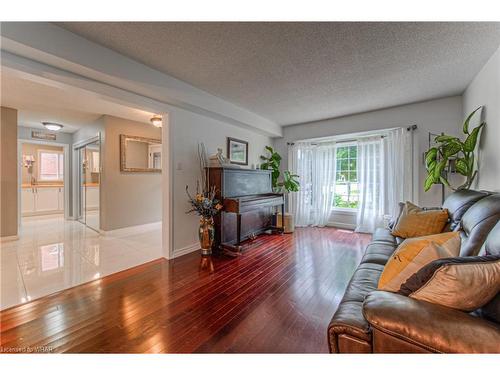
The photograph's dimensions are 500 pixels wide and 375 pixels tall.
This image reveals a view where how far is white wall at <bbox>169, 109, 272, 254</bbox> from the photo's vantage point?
3.05 metres

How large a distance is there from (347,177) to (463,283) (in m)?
4.12

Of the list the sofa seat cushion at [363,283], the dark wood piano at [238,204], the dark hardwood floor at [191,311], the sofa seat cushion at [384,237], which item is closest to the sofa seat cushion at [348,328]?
the sofa seat cushion at [363,283]

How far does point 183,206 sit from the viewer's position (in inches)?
125

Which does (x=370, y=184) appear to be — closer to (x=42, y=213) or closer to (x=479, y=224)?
(x=479, y=224)

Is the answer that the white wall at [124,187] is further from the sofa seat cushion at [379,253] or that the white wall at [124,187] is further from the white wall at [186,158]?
the sofa seat cushion at [379,253]

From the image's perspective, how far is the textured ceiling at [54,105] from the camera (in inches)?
115

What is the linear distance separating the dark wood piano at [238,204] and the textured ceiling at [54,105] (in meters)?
1.87

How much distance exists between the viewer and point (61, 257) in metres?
2.94

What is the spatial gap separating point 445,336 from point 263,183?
3.63 m

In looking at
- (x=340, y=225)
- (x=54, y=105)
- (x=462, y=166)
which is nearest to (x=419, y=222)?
(x=462, y=166)

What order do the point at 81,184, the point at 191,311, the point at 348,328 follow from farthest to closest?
the point at 81,184
the point at 191,311
the point at 348,328

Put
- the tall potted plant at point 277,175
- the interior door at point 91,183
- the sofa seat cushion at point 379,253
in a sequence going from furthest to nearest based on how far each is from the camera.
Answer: the interior door at point 91,183 < the tall potted plant at point 277,175 < the sofa seat cushion at point 379,253
